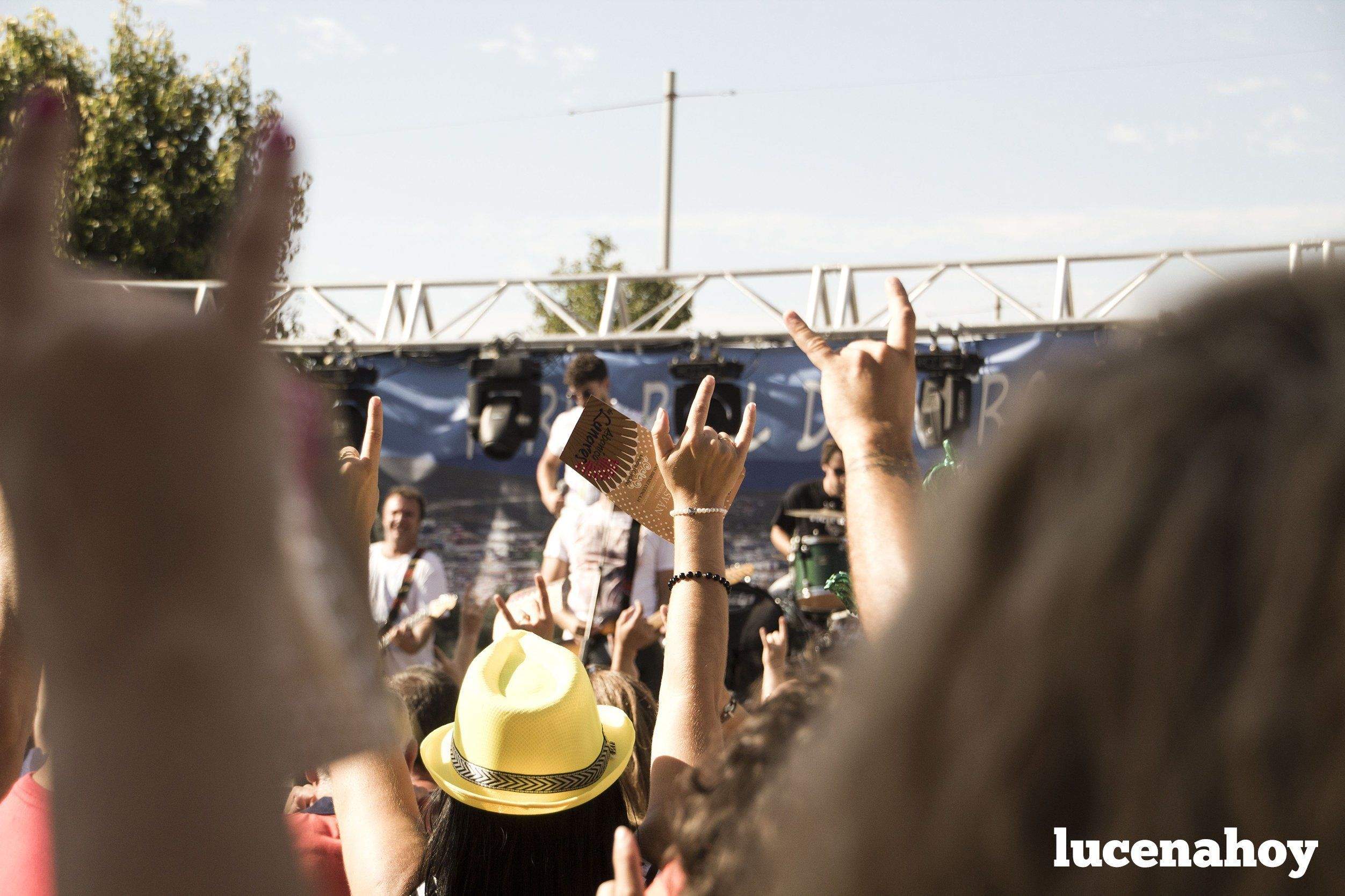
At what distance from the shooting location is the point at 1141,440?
493mm

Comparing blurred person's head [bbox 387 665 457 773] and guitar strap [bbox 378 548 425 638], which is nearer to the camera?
blurred person's head [bbox 387 665 457 773]

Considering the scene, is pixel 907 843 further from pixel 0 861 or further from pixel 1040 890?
pixel 0 861

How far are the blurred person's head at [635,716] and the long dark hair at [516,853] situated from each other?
18.5 inches

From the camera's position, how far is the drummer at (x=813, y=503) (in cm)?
682

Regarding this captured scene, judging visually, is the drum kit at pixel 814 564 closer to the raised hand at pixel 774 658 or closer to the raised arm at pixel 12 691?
the raised hand at pixel 774 658

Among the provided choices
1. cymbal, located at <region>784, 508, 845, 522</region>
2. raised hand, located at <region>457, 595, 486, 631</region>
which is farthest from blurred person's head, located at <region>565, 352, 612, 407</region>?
raised hand, located at <region>457, 595, 486, 631</region>

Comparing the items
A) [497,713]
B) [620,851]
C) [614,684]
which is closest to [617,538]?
[614,684]

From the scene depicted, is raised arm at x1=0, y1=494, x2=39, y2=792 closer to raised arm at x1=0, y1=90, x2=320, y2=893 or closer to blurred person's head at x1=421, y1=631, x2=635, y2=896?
blurred person's head at x1=421, y1=631, x2=635, y2=896

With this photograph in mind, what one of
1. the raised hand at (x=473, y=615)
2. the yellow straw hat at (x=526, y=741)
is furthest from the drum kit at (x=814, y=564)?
the yellow straw hat at (x=526, y=741)

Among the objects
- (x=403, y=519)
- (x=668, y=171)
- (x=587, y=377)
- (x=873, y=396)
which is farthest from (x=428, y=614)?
(x=668, y=171)

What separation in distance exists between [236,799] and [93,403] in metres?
0.18

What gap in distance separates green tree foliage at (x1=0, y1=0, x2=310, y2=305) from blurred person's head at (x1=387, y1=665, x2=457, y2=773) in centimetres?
1396

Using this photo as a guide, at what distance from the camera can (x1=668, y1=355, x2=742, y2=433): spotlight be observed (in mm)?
7324

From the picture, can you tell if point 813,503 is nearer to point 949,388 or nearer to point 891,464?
point 949,388
